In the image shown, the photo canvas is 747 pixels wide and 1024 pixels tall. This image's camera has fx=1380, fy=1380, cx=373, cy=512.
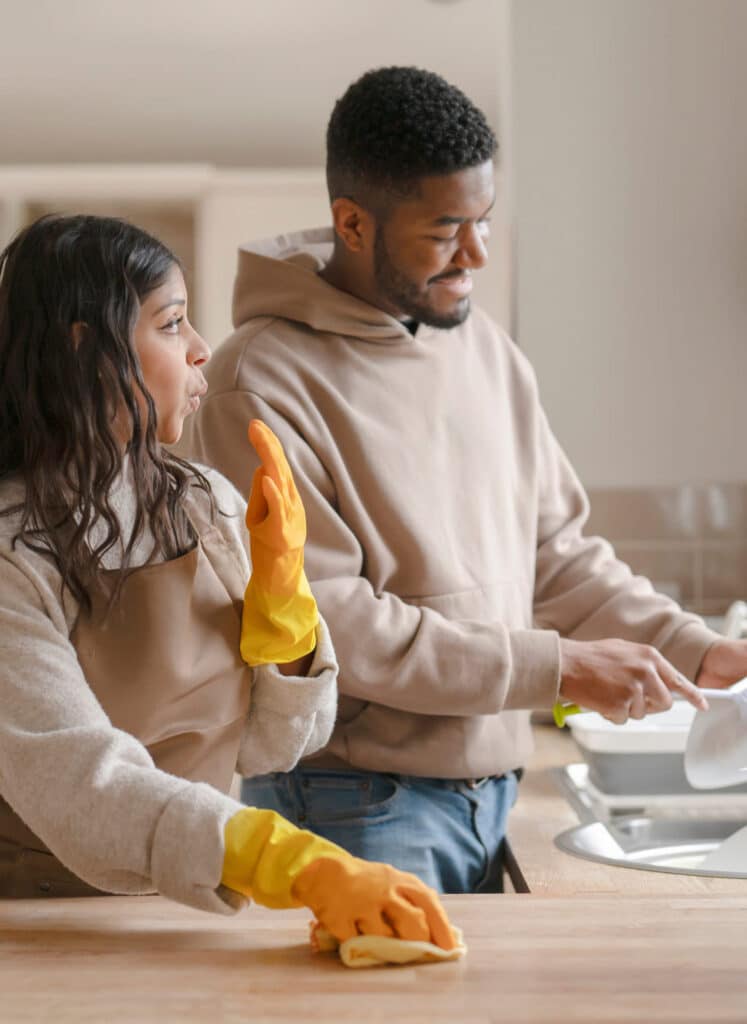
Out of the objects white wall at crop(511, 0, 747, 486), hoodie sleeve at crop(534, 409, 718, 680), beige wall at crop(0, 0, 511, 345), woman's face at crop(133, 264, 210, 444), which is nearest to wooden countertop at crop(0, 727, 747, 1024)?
woman's face at crop(133, 264, 210, 444)

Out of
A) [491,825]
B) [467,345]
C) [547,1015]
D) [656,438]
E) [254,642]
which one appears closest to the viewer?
[547,1015]

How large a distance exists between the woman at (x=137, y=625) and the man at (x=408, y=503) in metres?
0.29

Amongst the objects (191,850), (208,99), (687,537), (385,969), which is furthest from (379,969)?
(208,99)

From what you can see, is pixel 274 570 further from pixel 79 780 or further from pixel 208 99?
pixel 208 99

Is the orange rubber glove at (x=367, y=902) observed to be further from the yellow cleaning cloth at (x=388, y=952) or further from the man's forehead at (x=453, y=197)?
the man's forehead at (x=453, y=197)

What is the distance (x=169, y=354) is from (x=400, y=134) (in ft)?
1.78

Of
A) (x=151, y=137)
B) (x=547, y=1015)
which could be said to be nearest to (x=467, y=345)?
(x=547, y=1015)

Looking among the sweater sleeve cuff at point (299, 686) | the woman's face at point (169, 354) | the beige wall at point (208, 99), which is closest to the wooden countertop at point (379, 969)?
the sweater sleeve cuff at point (299, 686)

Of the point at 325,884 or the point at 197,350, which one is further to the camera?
the point at 197,350

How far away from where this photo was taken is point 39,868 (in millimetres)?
1080

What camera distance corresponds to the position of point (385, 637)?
1.37 metres

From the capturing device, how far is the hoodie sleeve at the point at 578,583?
1648mm

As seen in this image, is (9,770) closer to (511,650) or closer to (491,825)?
(511,650)

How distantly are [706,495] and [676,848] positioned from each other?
91 centimetres
